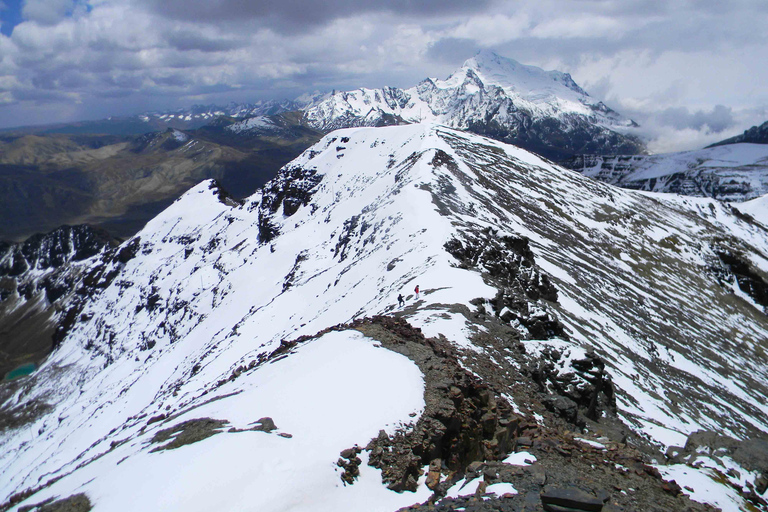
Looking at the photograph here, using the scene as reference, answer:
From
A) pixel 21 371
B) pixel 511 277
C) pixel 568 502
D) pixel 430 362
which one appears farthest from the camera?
pixel 21 371

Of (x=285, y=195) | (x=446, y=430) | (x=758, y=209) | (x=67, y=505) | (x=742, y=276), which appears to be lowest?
(x=742, y=276)

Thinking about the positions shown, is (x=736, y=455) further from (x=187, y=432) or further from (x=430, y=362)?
(x=187, y=432)

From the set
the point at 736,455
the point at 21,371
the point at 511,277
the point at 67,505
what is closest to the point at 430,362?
the point at 67,505

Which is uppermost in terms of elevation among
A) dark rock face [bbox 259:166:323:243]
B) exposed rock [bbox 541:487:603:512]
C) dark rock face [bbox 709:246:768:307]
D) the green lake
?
exposed rock [bbox 541:487:603:512]

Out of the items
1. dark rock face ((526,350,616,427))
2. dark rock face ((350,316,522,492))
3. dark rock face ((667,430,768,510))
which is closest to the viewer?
dark rock face ((350,316,522,492))

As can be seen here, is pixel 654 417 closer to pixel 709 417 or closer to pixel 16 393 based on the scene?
pixel 709 417

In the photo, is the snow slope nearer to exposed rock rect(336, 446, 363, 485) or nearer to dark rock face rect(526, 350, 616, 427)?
dark rock face rect(526, 350, 616, 427)

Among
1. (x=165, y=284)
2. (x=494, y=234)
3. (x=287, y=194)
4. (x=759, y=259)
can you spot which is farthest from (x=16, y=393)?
(x=759, y=259)

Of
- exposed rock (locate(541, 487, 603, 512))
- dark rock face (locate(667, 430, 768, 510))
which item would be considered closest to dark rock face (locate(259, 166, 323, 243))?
dark rock face (locate(667, 430, 768, 510))
